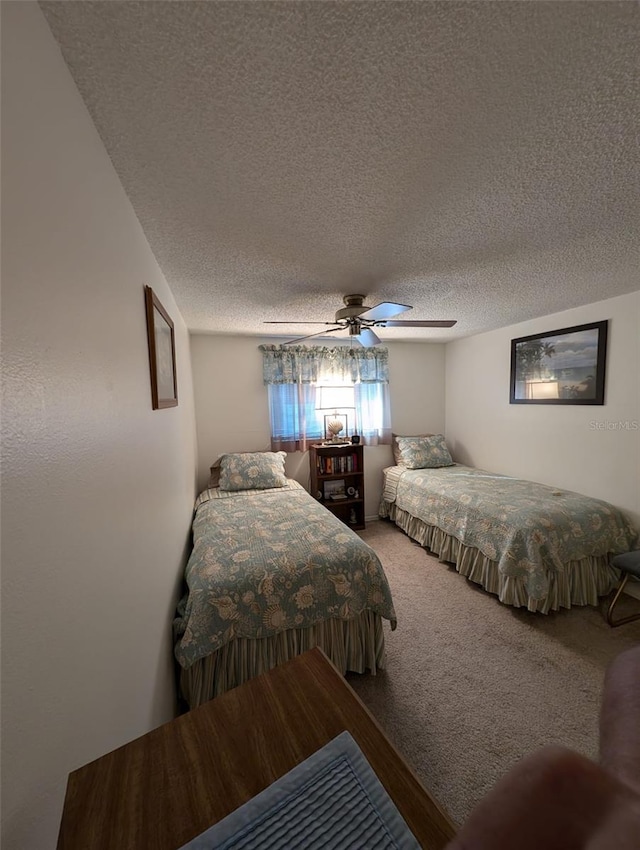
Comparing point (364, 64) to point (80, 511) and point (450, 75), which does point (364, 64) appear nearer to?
point (450, 75)

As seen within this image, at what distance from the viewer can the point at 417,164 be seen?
40.4 inches

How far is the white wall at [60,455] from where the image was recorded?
1.65 ft

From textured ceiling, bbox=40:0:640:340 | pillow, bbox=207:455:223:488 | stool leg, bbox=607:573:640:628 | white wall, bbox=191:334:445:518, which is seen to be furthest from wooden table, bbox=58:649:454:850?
white wall, bbox=191:334:445:518

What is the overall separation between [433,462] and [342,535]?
7.12ft

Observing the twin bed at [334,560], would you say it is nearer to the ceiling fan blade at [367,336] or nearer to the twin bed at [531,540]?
the twin bed at [531,540]

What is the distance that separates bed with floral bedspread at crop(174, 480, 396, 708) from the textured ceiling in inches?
60.8

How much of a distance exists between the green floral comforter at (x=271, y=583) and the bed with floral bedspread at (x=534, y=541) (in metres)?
1.01

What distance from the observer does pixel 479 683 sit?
5.57 ft

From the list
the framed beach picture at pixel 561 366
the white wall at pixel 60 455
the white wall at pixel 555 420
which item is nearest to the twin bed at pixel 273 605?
the white wall at pixel 60 455

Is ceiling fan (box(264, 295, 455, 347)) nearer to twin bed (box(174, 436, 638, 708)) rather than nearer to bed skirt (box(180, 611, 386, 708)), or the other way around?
twin bed (box(174, 436, 638, 708))

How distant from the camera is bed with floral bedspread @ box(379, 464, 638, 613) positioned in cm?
214

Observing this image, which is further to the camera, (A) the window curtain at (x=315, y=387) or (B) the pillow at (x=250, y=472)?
(A) the window curtain at (x=315, y=387)

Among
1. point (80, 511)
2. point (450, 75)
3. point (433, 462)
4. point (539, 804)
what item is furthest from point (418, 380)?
point (539, 804)

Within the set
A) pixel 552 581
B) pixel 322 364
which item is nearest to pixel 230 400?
pixel 322 364
